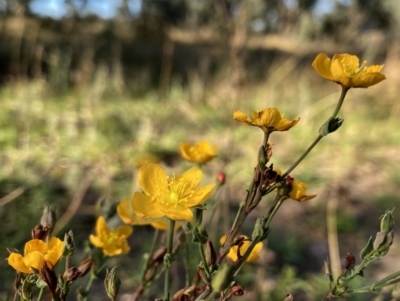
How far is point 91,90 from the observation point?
428 cm

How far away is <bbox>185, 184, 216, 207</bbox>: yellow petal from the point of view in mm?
722

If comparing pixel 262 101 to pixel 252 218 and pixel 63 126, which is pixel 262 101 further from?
pixel 252 218

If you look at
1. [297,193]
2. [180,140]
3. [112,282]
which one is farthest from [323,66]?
[180,140]

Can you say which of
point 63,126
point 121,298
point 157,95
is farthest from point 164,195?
point 157,95

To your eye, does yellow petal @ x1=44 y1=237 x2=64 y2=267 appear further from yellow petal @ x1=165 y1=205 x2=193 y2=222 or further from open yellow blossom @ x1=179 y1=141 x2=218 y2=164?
open yellow blossom @ x1=179 y1=141 x2=218 y2=164

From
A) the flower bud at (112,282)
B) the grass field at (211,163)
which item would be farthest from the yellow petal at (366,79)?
the grass field at (211,163)

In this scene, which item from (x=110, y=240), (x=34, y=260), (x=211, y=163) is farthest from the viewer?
(x=211, y=163)

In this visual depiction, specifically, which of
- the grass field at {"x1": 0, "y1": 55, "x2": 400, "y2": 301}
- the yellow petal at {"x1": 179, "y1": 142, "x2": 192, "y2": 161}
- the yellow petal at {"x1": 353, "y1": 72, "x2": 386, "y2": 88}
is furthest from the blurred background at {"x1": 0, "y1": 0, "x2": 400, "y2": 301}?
the yellow petal at {"x1": 353, "y1": 72, "x2": 386, "y2": 88}

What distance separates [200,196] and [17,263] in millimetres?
256

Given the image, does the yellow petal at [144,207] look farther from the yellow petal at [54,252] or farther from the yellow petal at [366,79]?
the yellow petal at [366,79]

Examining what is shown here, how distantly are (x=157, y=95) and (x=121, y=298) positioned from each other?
3603 mm

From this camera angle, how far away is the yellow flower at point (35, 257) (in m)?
0.67

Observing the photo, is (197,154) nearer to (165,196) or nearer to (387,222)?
(165,196)

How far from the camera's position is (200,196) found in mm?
748
